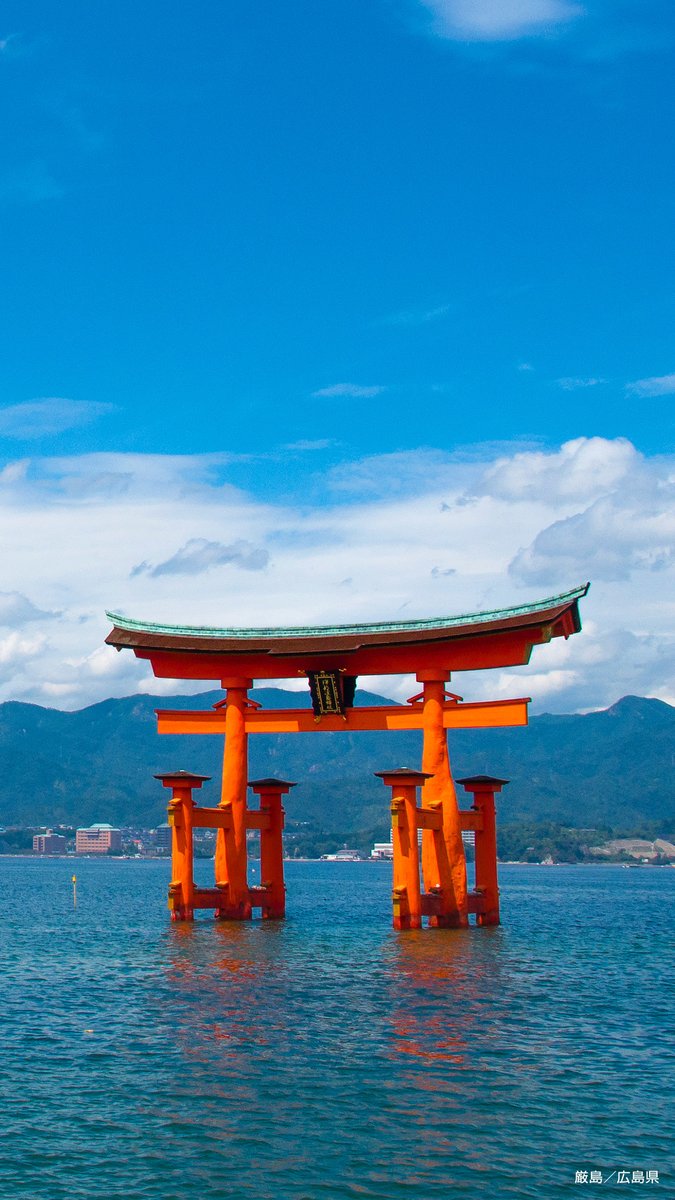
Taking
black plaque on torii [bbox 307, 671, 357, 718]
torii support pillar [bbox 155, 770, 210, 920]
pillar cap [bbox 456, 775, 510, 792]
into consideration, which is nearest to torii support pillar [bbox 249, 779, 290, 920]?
black plaque on torii [bbox 307, 671, 357, 718]

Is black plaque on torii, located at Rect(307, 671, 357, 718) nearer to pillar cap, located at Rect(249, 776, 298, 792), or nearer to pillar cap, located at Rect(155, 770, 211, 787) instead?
pillar cap, located at Rect(249, 776, 298, 792)

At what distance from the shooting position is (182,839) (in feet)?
132

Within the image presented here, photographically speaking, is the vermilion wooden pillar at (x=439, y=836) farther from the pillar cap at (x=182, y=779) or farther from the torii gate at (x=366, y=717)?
the pillar cap at (x=182, y=779)

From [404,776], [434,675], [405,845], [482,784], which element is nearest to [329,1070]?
[405,845]

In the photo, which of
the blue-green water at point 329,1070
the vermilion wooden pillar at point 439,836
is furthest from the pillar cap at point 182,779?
the vermilion wooden pillar at point 439,836

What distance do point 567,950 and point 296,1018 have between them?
18.3 meters

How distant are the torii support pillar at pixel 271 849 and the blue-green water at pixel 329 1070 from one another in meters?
6.73

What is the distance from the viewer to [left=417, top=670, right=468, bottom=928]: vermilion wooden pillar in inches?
1590

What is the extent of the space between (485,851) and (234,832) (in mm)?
9252

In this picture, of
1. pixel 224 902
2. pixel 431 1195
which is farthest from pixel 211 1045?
pixel 224 902

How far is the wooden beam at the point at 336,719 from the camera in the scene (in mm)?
40906

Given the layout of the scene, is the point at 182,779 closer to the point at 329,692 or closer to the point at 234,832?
the point at 234,832

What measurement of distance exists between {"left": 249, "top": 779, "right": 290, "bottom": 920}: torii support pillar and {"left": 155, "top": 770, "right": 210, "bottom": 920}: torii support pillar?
4345 millimetres

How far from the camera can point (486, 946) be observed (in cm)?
3703
